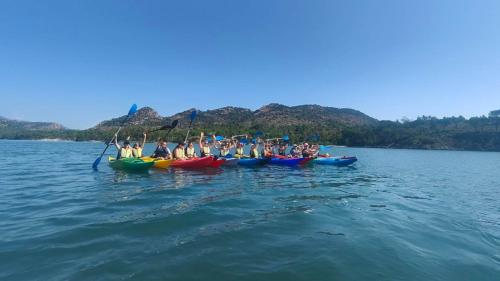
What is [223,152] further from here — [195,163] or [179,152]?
[195,163]

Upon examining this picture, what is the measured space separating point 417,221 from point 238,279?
7.61 m

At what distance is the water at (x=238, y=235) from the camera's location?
6219 millimetres

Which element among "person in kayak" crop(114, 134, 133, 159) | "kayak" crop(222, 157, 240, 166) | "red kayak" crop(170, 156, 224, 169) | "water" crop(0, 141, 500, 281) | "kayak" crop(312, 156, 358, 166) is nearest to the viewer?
"water" crop(0, 141, 500, 281)

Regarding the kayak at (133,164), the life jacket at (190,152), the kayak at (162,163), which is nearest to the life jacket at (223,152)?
the life jacket at (190,152)

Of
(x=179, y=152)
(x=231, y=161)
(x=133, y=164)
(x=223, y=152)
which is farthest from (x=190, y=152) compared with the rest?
(x=133, y=164)

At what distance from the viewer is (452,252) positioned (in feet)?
25.7

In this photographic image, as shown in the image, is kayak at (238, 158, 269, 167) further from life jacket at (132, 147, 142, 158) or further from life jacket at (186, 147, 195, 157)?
life jacket at (132, 147, 142, 158)

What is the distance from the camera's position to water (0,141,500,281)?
622 cm

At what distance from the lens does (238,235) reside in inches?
323

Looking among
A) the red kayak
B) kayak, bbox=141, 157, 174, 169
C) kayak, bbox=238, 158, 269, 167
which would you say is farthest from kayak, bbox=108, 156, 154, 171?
kayak, bbox=238, 158, 269, 167

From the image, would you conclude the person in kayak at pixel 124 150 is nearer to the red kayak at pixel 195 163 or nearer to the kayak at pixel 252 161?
the red kayak at pixel 195 163

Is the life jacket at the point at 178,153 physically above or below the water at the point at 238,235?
above

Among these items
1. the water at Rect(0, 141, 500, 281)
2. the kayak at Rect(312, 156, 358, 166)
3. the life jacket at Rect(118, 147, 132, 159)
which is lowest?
the water at Rect(0, 141, 500, 281)

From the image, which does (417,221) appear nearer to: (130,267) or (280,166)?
(130,267)
